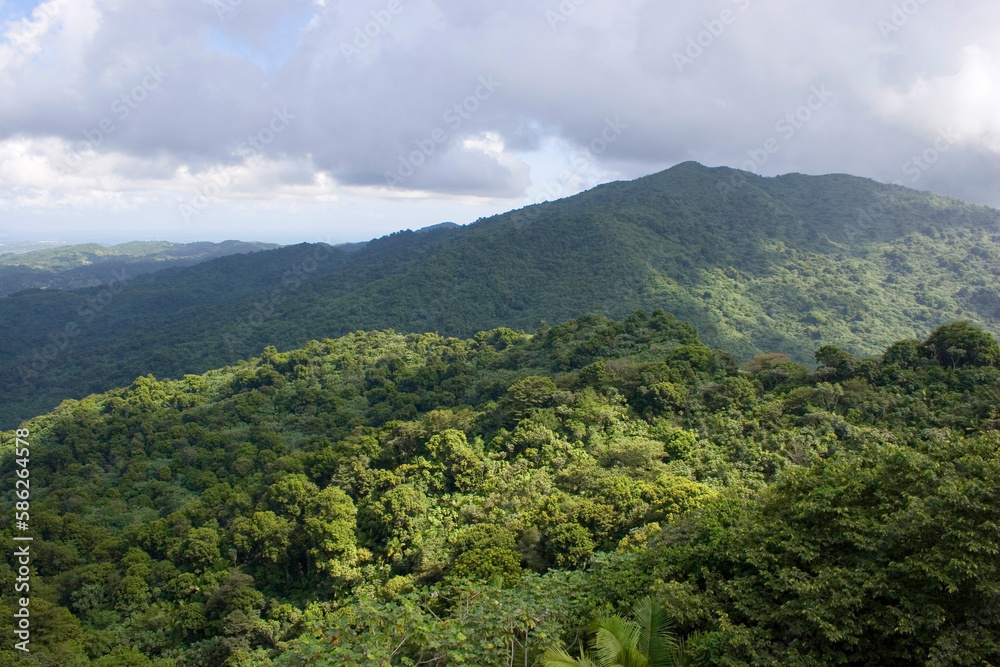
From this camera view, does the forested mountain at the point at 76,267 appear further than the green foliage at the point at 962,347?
Yes

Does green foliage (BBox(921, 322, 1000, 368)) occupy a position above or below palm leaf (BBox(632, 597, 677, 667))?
above

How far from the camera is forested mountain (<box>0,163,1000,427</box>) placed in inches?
2633

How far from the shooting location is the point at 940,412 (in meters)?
16.4

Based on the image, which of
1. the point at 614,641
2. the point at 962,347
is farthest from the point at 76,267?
the point at 614,641

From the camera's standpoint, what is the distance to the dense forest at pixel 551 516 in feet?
22.8

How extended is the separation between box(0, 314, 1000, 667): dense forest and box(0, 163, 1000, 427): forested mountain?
114 ft

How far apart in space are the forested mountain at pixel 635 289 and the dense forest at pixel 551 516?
114 feet

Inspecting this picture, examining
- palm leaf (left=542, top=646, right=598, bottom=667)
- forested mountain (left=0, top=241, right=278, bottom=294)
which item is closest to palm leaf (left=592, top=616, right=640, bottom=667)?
palm leaf (left=542, top=646, right=598, bottom=667)

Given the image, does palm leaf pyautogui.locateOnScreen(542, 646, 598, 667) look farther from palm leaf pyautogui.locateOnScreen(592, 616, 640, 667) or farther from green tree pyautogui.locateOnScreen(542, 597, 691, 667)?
palm leaf pyautogui.locateOnScreen(592, 616, 640, 667)

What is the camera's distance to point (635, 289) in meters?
69.6

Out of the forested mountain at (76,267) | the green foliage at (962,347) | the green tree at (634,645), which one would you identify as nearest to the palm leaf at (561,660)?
the green tree at (634,645)

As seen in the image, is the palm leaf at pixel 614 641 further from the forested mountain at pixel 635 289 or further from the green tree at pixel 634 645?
the forested mountain at pixel 635 289

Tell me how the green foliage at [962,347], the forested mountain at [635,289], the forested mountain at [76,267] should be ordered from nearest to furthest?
the green foliage at [962,347] → the forested mountain at [635,289] → the forested mountain at [76,267]

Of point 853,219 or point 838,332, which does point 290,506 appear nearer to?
point 838,332
